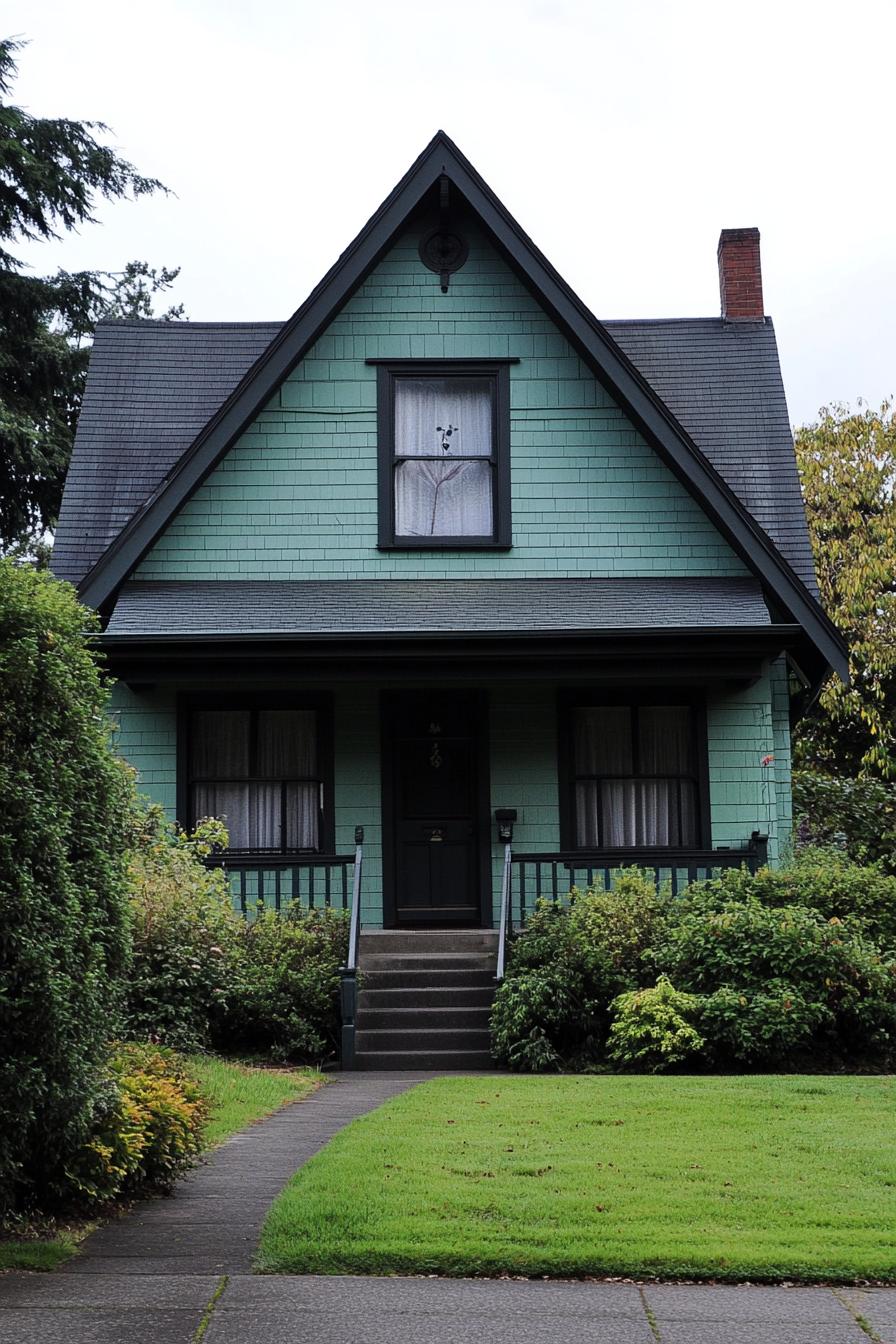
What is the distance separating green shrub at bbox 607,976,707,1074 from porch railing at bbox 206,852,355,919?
3.49 m

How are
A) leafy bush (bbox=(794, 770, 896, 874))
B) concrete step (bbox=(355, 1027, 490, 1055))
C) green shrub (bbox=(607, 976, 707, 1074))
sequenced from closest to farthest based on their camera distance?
green shrub (bbox=(607, 976, 707, 1074)) → concrete step (bbox=(355, 1027, 490, 1055)) → leafy bush (bbox=(794, 770, 896, 874))

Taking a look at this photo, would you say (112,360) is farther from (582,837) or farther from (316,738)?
(582,837)

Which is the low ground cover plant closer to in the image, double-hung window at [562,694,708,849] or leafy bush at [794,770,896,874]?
double-hung window at [562,694,708,849]

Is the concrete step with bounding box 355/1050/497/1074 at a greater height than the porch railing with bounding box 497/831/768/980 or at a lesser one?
lesser

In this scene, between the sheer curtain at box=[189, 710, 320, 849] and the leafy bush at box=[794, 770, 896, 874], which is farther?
the leafy bush at box=[794, 770, 896, 874]

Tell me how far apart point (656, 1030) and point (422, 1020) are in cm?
252

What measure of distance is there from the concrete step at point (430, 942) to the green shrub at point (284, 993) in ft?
2.72

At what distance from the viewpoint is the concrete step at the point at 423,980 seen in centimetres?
1338

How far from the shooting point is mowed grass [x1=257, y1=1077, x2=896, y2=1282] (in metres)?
5.50

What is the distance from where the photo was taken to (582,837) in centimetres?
1544

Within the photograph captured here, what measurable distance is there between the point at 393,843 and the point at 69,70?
2752cm

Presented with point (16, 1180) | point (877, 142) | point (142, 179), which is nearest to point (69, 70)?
point (142, 179)

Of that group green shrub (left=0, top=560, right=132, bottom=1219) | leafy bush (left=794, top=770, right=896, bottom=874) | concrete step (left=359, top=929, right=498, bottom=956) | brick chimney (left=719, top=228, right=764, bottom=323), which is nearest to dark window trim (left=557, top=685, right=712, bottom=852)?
concrete step (left=359, top=929, right=498, bottom=956)

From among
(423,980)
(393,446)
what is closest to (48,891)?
(423,980)
